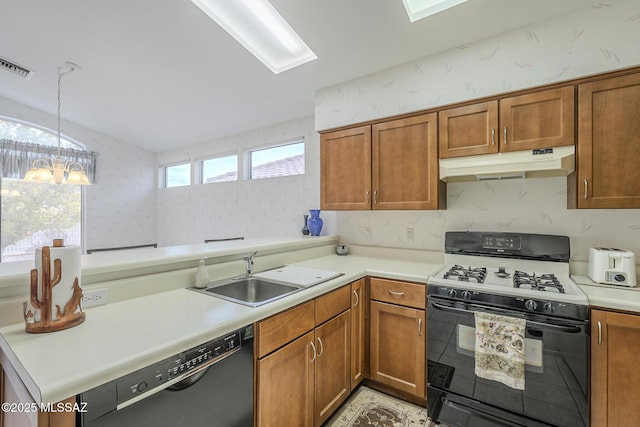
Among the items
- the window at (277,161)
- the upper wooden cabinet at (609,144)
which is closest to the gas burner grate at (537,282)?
the upper wooden cabinet at (609,144)

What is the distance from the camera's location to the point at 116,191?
500 cm

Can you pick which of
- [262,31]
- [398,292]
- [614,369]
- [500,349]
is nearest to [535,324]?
[500,349]

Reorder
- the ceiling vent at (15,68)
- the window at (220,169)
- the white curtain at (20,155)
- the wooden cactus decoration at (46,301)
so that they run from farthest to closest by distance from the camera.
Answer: the window at (220,169)
the white curtain at (20,155)
the ceiling vent at (15,68)
the wooden cactus decoration at (46,301)

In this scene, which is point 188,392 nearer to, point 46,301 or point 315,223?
point 46,301

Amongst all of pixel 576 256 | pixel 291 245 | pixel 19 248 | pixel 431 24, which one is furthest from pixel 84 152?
pixel 576 256

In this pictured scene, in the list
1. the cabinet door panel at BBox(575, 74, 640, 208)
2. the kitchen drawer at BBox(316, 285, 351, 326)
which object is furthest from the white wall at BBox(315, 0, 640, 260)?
the kitchen drawer at BBox(316, 285, 351, 326)

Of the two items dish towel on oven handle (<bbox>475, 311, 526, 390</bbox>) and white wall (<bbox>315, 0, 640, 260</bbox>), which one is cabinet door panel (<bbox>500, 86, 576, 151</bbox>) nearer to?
white wall (<bbox>315, 0, 640, 260</bbox>)

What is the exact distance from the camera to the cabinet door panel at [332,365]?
5.25 feet

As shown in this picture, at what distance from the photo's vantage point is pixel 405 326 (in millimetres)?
1898

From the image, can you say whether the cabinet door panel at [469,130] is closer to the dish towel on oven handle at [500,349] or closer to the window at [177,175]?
the dish towel on oven handle at [500,349]

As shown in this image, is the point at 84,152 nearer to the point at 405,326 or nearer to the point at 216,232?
the point at 216,232

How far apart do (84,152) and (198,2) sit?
13.0 ft

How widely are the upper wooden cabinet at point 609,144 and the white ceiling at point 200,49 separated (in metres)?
0.56

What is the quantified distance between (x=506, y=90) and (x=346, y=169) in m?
1.28
